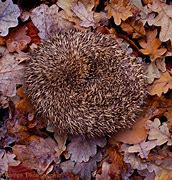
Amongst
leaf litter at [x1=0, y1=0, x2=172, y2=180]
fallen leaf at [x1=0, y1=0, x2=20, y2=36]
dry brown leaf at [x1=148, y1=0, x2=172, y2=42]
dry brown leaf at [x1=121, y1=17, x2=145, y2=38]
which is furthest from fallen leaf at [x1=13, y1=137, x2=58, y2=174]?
dry brown leaf at [x1=148, y1=0, x2=172, y2=42]

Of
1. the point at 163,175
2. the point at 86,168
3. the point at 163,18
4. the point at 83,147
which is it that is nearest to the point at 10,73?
the point at 83,147

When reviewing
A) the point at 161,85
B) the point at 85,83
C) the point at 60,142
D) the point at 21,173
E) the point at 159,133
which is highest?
the point at 85,83

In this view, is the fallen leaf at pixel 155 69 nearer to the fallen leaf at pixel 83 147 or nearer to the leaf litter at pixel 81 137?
the leaf litter at pixel 81 137

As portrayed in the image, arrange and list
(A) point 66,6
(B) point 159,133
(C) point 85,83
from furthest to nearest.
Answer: (A) point 66,6, (B) point 159,133, (C) point 85,83

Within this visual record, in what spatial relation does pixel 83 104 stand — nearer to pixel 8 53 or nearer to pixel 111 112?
pixel 111 112

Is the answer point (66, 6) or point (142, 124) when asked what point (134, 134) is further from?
point (66, 6)

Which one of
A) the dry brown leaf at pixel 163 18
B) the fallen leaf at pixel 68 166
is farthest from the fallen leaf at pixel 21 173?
the dry brown leaf at pixel 163 18
